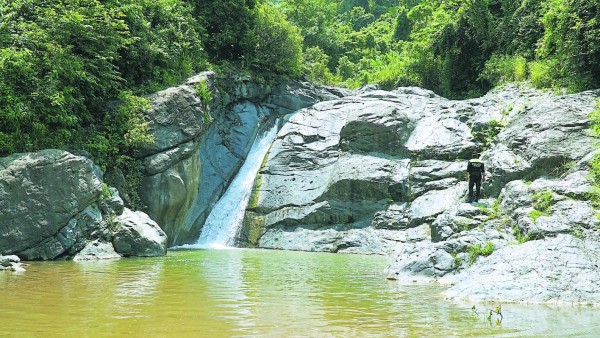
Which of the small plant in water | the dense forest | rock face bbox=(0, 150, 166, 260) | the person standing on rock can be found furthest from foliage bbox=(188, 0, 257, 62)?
the small plant in water

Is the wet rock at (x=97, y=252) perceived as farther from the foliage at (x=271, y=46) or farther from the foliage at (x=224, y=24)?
the foliage at (x=271, y=46)

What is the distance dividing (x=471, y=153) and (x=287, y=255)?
26.0ft

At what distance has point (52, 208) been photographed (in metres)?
14.9

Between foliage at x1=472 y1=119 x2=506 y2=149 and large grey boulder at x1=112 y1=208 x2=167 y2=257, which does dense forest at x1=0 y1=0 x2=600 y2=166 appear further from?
foliage at x1=472 y1=119 x2=506 y2=149

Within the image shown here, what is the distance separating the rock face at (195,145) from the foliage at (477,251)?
1169cm

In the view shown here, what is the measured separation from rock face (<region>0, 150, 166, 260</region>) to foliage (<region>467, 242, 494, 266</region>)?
9.17 meters

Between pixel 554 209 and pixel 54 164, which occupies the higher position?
pixel 54 164

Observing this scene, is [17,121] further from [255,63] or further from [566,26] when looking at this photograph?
[566,26]

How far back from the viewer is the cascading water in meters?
22.0

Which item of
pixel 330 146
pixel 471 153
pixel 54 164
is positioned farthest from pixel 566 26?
pixel 54 164

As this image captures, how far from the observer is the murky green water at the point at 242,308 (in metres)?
6.27

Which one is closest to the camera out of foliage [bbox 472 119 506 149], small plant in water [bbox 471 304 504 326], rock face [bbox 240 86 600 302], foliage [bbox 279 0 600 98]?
small plant in water [bbox 471 304 504 326]

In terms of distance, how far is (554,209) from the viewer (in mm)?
12562

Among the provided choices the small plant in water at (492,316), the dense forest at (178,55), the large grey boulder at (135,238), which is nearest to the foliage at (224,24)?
the dense forest at (178,55)
